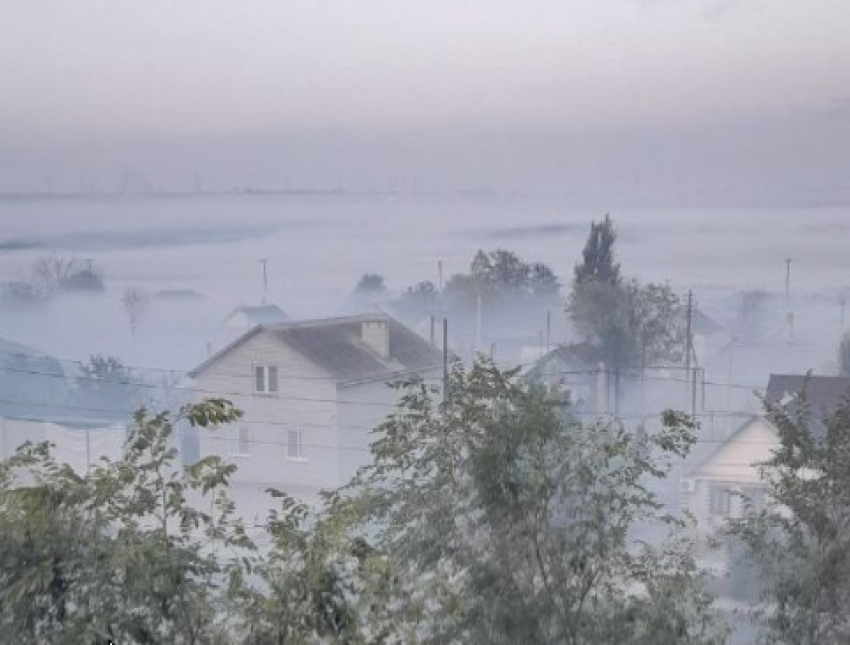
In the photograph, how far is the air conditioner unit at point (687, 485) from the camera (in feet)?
15.6

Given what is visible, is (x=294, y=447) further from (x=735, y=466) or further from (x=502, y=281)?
(x=735, y=466)

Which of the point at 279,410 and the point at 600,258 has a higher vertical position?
the point at 600,258

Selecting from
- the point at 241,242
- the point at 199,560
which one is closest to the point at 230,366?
the point at 241,242

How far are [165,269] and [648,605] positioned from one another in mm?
3628

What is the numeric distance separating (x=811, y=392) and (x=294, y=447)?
1.95 metres

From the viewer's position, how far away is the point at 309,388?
5211mm

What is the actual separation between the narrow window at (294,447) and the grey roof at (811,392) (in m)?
1.71

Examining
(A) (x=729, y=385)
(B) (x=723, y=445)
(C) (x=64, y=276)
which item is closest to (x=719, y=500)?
(B) (x=723, y=445)

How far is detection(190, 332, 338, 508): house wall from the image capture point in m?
4.99

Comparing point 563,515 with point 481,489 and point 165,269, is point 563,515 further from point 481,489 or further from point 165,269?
point 165,269

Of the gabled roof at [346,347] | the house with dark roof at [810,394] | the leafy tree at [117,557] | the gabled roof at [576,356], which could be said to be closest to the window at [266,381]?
the gabled roof at [346,347]

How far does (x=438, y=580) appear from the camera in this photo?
2760 mm

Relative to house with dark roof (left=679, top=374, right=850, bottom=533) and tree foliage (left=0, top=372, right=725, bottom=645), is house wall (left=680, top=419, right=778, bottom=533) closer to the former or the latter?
house with dark roof (left=679, top=374, right=850, bottom=533)

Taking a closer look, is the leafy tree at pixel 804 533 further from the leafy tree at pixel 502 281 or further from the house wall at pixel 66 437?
the leafy tree at pixel 502 281
